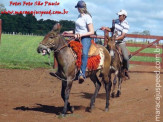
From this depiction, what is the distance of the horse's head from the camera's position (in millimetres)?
8422

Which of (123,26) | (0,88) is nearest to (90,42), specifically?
(123,26)

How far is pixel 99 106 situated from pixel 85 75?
59.3 inches

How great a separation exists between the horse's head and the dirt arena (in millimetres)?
1585

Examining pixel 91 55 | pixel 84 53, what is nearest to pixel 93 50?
pixel 91 55

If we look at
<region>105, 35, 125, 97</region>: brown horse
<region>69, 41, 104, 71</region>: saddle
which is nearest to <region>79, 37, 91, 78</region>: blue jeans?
<region>69, 41, 104, 71</region>: saddle

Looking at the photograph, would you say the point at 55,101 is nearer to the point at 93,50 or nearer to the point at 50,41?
the point at 93,50

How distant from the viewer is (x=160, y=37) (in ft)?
65.5

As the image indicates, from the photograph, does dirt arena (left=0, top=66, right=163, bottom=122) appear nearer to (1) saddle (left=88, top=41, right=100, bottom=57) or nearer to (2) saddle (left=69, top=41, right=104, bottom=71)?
(2) saddle (left=69, top=41, right=104, bottom=71)

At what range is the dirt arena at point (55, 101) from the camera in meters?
8.47

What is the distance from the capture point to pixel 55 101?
35.8ft

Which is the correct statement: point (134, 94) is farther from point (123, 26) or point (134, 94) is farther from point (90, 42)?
point (90, 42)

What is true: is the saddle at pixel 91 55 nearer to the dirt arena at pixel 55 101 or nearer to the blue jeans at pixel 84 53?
the blue jeans at pixel 84 53

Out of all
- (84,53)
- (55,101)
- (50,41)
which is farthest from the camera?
(55,101)

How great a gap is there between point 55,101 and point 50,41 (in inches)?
113
